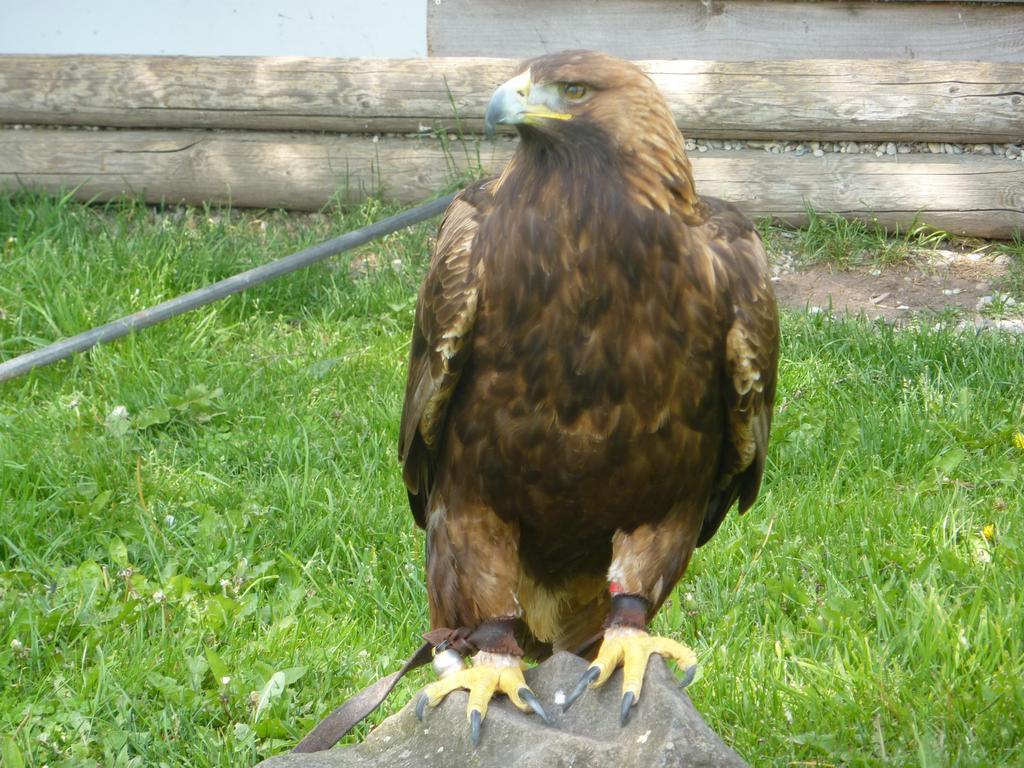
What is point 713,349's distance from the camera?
Answer: 2.80 metres

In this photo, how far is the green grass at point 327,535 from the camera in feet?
11.1

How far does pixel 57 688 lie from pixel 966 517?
284 centimetres

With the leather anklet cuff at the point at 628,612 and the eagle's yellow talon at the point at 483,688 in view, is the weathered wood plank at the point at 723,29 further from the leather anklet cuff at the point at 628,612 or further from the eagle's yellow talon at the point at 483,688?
the eagle's yellow talon at the point at 483,688

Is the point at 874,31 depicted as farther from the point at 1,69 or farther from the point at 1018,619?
the point at 1,69

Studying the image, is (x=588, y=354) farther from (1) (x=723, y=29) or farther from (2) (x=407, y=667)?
(1) (x=723, y=29)

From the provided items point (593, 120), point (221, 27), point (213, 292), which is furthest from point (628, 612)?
point (221, 27)

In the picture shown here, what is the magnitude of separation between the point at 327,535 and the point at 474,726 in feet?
5.51

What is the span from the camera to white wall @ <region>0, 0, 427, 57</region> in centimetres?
666

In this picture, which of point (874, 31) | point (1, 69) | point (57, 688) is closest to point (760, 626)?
point (57, 688)

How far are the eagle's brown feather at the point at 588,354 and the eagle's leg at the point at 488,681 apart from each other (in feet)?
0.22

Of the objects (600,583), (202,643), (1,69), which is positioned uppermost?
(1,69)

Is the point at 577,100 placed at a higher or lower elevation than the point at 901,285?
higher

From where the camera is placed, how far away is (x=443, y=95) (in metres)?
6.39

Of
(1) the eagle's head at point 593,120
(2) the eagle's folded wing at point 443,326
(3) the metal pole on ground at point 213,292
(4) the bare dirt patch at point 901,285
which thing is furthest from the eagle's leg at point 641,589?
(4) the bare dirt patch at point 901,285
